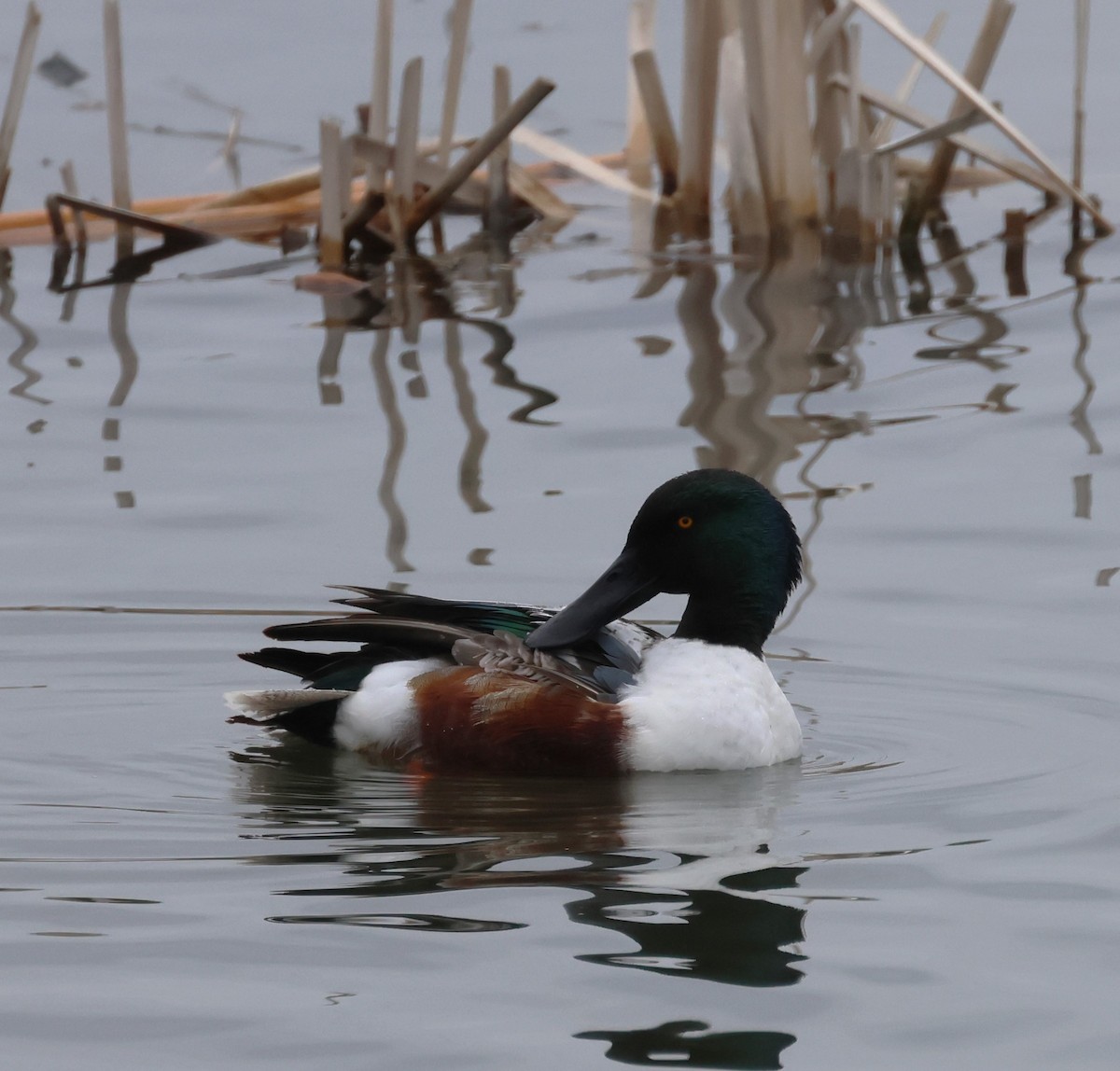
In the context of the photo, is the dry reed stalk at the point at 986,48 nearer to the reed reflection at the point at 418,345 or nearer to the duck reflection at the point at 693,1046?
the reed reflection at the point at 418,345

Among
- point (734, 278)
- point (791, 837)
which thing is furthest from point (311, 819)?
point (734, 278)

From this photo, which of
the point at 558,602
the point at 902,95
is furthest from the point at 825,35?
the point at 558,602

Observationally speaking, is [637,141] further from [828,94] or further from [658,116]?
[828,94]

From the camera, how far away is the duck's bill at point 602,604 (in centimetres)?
566

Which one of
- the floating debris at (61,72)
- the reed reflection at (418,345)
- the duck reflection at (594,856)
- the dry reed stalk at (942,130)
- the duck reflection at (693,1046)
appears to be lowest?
the duck reflection at (693,1046)

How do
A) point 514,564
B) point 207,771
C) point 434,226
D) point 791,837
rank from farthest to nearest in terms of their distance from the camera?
point 434,226 → point 514,564 → point 207,771 → point 791,837

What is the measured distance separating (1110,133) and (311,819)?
30.9 ft

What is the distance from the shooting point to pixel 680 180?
10.5 meters

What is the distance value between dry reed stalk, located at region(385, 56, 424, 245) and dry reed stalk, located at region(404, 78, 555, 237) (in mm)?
44

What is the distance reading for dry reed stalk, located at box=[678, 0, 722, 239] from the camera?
9852 mm

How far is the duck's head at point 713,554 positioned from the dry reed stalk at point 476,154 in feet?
11.9

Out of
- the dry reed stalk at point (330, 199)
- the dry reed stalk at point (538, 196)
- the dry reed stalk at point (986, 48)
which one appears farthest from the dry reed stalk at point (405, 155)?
the dry reed stalk at point (986, 48)

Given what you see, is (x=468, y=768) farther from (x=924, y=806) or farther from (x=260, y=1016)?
(x=260, y=1016)

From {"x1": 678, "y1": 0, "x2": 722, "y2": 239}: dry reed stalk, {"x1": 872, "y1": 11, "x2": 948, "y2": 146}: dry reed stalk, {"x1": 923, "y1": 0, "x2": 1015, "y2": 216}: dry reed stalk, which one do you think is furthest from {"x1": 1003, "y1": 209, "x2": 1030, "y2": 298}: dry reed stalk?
{"x1": 678, "y1": 0, "x2": 722, "y2": 239}: dry reed stalk
